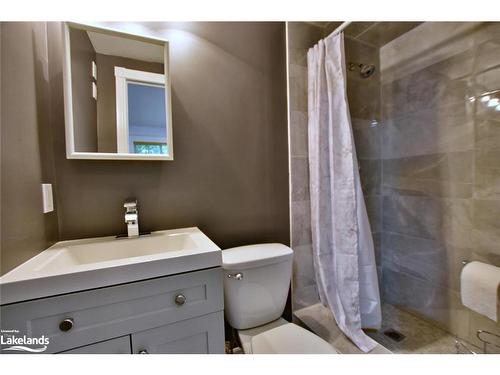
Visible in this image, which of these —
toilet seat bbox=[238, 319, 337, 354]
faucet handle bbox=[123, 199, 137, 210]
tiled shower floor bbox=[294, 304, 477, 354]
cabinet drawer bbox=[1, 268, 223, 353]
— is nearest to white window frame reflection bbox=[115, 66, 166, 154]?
faucet handle bbox=[123, 199, 137, 210]

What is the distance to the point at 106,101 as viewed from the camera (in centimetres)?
102

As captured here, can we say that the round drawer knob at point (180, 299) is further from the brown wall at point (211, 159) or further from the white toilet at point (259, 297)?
the brown wall at point (211, 159)

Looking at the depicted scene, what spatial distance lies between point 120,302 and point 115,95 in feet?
3.10

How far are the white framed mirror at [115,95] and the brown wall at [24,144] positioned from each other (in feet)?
0.29

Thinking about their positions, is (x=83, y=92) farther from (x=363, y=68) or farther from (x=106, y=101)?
(x=363, y=68)

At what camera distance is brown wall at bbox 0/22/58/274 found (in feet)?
2.17

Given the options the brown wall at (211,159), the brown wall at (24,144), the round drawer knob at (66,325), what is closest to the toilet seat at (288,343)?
the brown wall at (211,159)

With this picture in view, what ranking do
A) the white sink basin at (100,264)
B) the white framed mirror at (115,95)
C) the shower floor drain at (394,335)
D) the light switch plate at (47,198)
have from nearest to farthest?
the white sink basin at (100,264)
the light switch plate at (47,198)
the white framed mirror at (115,95)
the shower floor drain at (394,335)

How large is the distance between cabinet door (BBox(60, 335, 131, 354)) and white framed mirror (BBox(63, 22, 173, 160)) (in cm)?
75

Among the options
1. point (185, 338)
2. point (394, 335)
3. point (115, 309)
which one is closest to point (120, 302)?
point (115, 309)

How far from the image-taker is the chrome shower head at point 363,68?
158 cm

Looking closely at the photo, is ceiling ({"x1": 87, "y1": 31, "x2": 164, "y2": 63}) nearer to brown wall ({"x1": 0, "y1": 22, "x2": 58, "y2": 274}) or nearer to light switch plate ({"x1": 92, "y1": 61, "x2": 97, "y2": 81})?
light switch plate ({"x1": 92, "y1": 61, "x2": 97, "y2": 81})

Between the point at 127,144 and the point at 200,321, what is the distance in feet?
2.87
